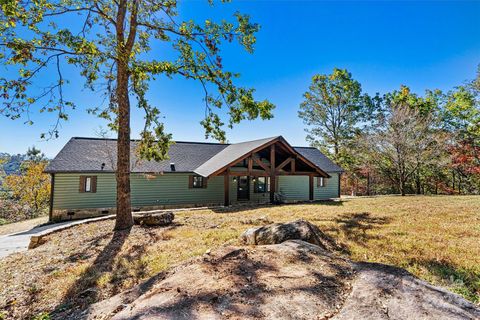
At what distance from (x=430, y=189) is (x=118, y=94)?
32.9 meters

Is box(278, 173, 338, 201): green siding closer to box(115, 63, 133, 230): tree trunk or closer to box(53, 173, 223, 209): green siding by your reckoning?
box(53, 173, 223, 209): green siding

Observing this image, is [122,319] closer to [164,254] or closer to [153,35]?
[164,254]

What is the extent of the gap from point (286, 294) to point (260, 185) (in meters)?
16.7

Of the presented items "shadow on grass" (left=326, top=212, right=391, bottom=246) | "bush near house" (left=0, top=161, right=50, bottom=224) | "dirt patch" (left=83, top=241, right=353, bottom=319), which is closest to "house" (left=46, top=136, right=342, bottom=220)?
"shadow on grass" (left=326, top=212, right=391, bottom=246)

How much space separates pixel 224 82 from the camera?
29.2 feet

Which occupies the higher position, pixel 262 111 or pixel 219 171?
pixel 262 111

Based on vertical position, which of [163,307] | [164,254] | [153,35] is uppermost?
[153,35]

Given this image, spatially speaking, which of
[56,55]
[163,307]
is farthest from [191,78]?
[163,307]

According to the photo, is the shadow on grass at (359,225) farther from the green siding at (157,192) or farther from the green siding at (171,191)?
the green siding at (171,191)

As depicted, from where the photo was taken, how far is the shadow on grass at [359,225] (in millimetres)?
7140

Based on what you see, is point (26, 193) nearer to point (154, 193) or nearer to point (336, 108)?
point (154, 193)

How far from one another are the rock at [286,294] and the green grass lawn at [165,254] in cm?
133

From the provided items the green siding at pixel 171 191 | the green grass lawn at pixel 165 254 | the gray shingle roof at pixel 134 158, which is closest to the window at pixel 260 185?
the green siding at pixel 171 191

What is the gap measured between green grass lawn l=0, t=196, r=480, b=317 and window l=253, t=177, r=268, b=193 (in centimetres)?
951
